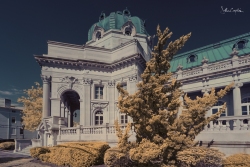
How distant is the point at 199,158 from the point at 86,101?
19.7 metres

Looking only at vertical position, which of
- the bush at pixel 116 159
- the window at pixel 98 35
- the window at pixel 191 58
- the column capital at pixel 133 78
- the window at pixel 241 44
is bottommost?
the bush at pixel 116 159

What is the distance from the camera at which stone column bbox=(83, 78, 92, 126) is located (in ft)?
84.0

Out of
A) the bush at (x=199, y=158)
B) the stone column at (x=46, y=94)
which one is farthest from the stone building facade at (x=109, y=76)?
the bush at (x=199, y=158)

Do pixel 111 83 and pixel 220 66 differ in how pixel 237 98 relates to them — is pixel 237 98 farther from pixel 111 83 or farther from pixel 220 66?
pixel 111 83

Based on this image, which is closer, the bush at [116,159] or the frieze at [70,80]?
the bush at [116,159]

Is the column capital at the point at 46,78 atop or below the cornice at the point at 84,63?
below

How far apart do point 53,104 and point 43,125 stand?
199 inches

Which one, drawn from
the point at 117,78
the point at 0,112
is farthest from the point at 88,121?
the point at 0,112

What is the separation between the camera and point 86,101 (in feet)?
85.7

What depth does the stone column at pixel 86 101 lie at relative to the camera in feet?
84.0

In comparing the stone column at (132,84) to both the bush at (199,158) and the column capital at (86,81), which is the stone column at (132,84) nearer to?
the column capital at (86,81)

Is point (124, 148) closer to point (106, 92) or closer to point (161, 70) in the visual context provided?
point (161, 70)

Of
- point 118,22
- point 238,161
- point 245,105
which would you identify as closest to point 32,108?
point 118,22

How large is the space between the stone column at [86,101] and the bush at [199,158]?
60.6 ft
